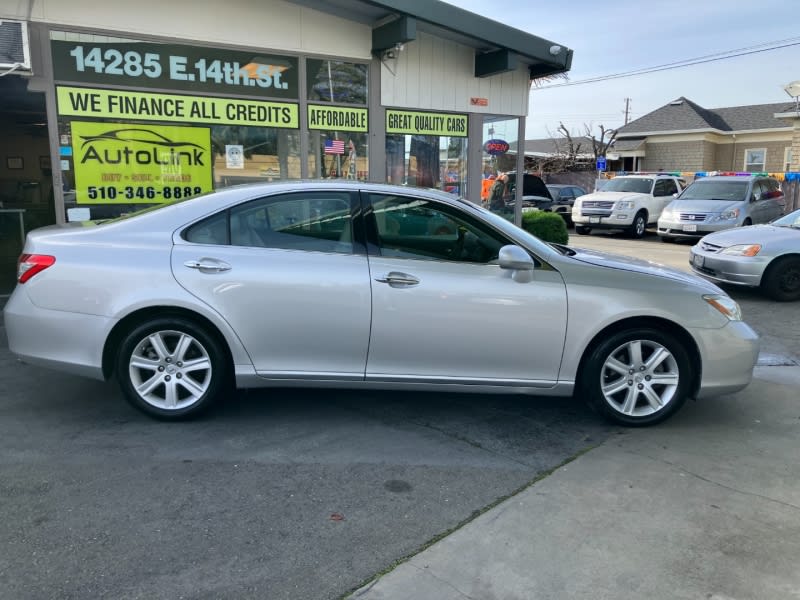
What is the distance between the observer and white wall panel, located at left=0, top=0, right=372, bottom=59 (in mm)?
7172

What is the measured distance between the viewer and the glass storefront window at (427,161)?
31.6 feet

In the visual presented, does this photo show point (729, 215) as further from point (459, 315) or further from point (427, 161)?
point (459, 315)

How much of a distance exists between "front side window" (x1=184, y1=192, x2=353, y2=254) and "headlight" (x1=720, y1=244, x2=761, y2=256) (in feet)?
22.1

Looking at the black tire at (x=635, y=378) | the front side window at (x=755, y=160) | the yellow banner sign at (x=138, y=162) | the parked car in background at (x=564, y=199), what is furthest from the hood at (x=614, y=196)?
the front side window at (x=755, y=160)

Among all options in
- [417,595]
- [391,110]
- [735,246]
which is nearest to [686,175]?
[735,246]

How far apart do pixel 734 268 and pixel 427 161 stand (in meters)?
4.54

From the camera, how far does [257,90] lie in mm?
8383

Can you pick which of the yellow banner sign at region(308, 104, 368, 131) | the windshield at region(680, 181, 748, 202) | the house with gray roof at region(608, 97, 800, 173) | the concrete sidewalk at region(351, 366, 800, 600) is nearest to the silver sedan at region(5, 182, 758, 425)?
the concrete sidewalk at region(351, 366, 800, 600)

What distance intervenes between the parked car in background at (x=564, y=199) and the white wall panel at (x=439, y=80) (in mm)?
13085

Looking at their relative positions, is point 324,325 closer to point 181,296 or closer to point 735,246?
point 181,296

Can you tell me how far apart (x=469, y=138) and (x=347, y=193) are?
6.07m

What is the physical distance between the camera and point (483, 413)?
4754mm

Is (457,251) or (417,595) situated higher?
(457,251)

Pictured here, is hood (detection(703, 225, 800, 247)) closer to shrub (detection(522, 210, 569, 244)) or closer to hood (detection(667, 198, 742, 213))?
shrub (detection(522, 210, 569, 244))
